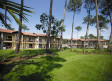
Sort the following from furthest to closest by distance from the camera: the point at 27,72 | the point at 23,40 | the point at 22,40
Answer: the point at 23,40 < the point at 22,40 < the point at 27,72

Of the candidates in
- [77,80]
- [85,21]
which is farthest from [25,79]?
[85,21]

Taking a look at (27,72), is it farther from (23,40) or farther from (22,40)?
(23,40)

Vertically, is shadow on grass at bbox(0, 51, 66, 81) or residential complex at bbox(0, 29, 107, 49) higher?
residential complex at bbox(0, 29, 107, 49)

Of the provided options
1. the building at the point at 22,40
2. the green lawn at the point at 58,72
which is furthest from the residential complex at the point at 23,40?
the green lawn at the point at 58,72

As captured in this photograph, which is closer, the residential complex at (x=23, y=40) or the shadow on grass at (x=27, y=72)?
the shadow on grass at (x=27, y=72)

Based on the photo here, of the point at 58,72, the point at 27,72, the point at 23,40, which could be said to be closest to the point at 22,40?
the point at 23,40

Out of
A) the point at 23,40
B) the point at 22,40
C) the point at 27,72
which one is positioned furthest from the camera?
the point at 23,40

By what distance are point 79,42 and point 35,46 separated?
3219 centimetres

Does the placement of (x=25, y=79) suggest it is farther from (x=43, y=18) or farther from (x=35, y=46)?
(x=35, y=46)

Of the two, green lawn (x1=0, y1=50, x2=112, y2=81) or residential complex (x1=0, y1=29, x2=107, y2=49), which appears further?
residential complex (x1=0, y1=29, x2=107, y2=49)

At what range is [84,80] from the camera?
3.34 m

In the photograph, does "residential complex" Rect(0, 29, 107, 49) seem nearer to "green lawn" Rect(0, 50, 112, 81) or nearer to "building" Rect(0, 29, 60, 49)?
"building" Rect(0, 29, 60, 49)

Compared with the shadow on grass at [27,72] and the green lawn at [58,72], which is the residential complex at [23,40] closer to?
the green lawn at [58,72]

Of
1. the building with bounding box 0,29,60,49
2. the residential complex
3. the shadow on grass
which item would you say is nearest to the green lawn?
the shadow on grass
